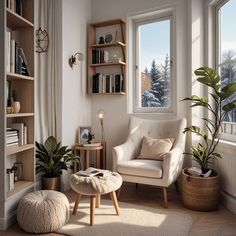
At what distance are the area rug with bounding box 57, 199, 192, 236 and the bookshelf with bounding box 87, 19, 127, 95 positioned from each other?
1652 mm

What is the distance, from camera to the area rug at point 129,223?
2.08 metres

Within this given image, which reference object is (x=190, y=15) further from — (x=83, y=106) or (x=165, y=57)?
(x=83, y=106)

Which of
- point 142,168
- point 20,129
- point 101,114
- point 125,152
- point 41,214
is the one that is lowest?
point 41,214

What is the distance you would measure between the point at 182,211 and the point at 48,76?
224 centimetres

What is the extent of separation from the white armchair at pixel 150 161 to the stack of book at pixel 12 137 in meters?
1.07

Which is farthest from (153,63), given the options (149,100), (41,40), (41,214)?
(41,214)

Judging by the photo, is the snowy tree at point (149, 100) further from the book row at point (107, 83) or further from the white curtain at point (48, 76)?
the white curtain at point (48, 76)

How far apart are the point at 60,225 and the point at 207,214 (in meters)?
1.46

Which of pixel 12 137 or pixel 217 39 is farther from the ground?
pixel 217 39

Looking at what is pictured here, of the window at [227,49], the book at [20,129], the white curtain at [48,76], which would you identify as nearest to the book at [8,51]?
the book at [20,129]

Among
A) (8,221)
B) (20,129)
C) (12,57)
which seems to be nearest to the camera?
(8,221)

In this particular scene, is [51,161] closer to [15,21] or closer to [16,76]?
[16,76]

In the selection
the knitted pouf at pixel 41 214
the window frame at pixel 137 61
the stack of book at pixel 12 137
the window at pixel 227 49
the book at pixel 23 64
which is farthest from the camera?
the window frame at pixel 137 61

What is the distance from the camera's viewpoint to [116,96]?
3639 mm
